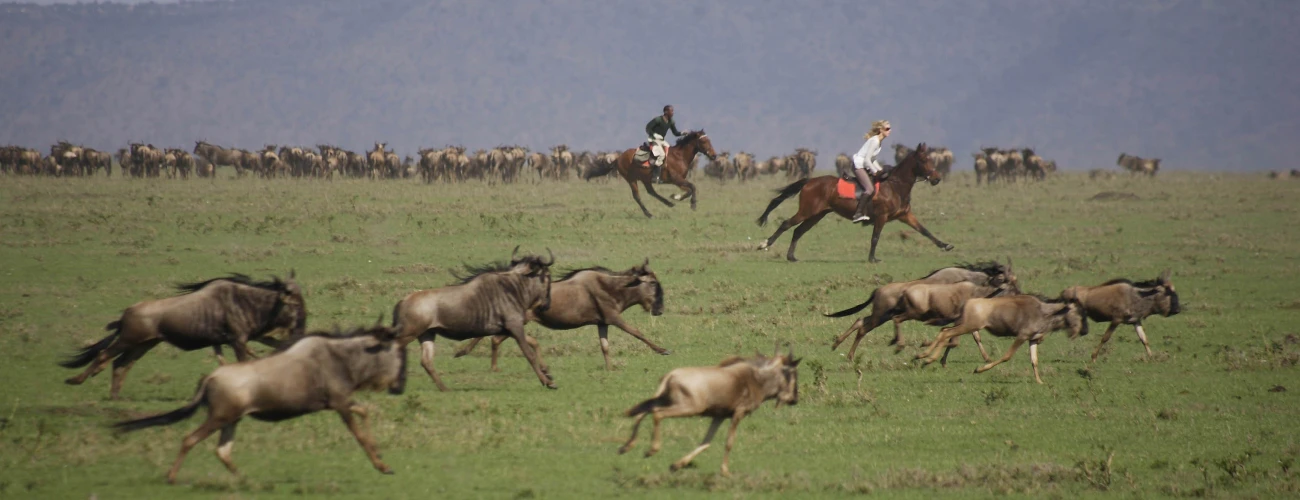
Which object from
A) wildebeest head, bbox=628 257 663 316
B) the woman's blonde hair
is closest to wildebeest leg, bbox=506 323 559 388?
wildebeest head, bbox=628 257 663 316

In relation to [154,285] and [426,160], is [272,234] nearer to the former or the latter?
[154,285]

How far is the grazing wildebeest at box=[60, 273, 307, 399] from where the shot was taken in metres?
11.9

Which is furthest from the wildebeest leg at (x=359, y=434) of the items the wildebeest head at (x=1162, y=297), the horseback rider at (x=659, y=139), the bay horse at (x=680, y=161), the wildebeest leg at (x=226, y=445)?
the horseback rider at (x=659, y=139)

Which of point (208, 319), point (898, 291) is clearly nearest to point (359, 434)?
point (208, 319)

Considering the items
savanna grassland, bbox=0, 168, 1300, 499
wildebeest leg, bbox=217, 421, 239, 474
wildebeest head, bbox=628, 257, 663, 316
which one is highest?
wildebeest head, bbox=628, 257, 663, 316

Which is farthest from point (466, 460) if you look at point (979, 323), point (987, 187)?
point (987, 187)

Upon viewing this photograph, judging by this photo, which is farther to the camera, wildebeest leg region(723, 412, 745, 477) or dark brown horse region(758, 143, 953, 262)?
dark brown horse region(758, 143, 953, 262)

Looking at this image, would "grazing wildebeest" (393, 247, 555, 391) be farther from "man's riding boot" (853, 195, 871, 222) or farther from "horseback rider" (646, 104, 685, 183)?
"horseback rider" (646, 104, 685, 183)

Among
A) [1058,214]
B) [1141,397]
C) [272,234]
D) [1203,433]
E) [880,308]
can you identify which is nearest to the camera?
[1203,433]

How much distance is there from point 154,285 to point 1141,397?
545 inches

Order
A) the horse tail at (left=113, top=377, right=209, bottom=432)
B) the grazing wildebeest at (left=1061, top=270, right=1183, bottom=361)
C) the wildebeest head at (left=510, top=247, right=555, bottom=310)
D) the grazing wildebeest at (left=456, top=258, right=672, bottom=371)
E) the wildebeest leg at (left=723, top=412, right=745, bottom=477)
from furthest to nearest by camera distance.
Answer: the grazing wildebeest at (left=1061, top=270, right=1183, bottom=361)
the grazing wildebeest at (left=456, top=258, right=672, bottom=371)
the wildebeest head at (left=510, top=247, right=555, bottom=310)
the wildebeest leg at (left=723, top=412, right=745, bottom=477)
the horse tail at (left=113, top=377, right=209, bottom=432)

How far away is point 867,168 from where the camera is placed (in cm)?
2489

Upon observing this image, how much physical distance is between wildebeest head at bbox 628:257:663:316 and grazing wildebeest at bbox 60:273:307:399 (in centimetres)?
373

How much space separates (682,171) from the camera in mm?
32500
